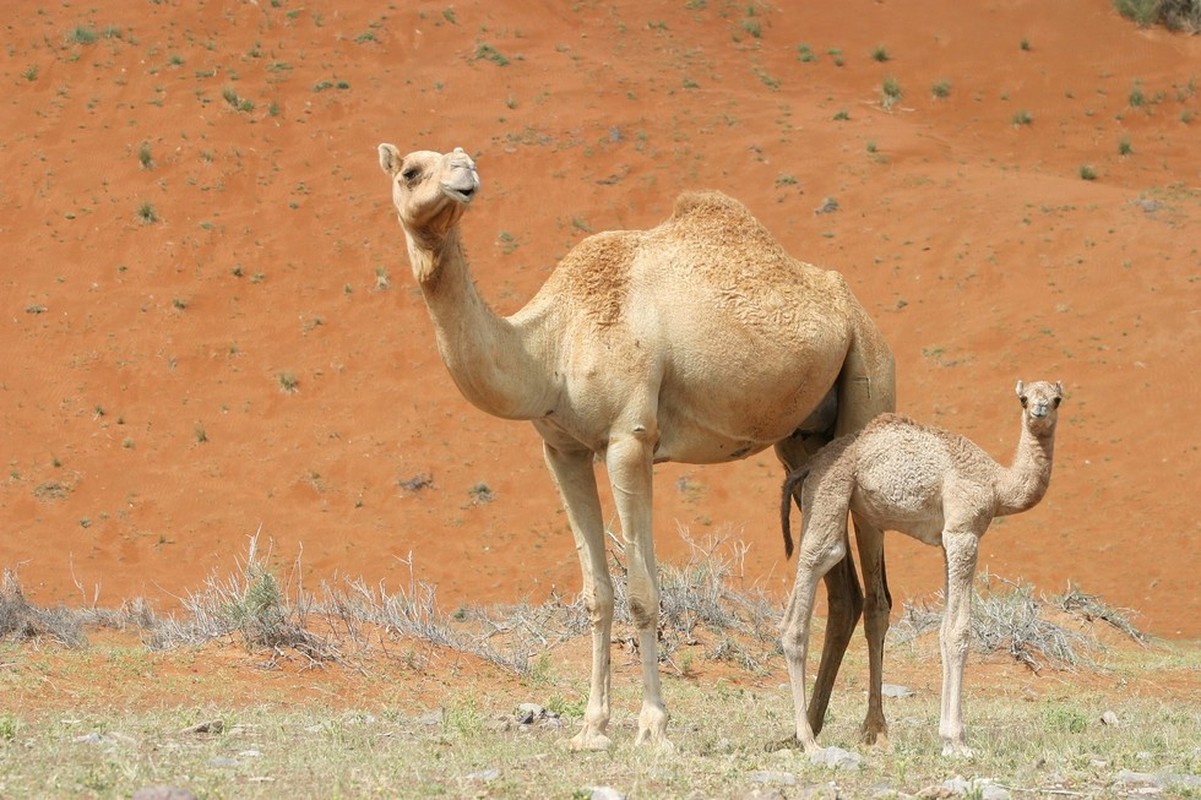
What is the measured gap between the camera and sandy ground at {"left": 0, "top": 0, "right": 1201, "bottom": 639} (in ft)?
88.4

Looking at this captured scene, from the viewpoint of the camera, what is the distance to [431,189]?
7.35 metres

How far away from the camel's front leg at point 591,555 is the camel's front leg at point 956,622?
1.79 metres

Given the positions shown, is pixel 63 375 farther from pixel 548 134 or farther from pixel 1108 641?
pixel 1108 641

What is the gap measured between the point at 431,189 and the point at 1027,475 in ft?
10.8

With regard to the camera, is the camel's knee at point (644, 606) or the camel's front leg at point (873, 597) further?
the camel's front leg at point (873, 597)

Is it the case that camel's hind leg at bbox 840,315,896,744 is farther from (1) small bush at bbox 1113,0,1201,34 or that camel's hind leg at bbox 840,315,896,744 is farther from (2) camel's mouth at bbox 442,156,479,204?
(1) small bush at bbox 1113,0,1201,34

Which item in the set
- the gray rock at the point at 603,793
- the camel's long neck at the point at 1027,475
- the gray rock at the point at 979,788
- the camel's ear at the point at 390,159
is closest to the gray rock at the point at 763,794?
the gray rock at the point at 603,793

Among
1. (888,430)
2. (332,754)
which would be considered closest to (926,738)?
(888,430)

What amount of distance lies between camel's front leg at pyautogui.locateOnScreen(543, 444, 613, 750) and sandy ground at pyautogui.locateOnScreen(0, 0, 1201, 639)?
13.8 m

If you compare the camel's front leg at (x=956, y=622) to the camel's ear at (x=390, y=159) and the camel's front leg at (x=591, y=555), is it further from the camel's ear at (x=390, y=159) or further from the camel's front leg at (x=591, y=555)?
the camel's ear at (x=390, y=159)

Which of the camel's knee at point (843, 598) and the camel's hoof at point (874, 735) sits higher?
the camel's knee at point (843, 598)

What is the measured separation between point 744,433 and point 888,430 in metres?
0.85

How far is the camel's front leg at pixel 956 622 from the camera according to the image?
7617mm

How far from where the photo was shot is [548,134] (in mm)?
42094
